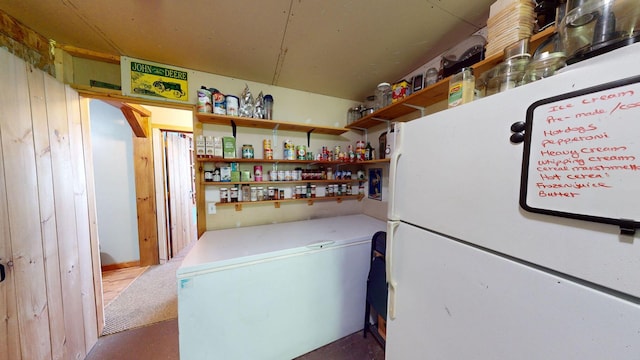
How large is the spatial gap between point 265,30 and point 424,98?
115 centimetres

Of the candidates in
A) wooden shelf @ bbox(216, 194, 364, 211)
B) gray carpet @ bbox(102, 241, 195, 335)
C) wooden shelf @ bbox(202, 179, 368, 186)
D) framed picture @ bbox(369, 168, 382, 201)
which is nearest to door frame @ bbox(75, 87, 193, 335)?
gray carpet @ bbox(102, 241, 195, 335)

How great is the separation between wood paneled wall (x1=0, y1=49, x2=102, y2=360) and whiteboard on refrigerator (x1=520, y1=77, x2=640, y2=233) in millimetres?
1983

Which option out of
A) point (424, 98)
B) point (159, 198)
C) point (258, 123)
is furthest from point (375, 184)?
point (159, 198)

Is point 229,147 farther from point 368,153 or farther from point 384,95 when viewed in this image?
point 384,95

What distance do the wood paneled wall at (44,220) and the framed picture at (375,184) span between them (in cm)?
236

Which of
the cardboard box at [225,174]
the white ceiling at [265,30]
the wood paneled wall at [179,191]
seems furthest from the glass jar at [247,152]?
the wood paneled wall at [179,191]

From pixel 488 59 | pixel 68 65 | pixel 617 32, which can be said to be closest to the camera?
pixel 617 32

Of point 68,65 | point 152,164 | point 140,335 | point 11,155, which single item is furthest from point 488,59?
point 152,164

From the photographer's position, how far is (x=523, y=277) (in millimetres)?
508

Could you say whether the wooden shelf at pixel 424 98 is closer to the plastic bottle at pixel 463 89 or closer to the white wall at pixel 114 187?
the plastic bottle at pixel 463 89

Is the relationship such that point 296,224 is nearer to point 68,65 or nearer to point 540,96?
point 540,96

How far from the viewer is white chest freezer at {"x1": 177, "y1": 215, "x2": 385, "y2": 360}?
3.69 feet

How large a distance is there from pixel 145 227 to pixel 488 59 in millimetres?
3722

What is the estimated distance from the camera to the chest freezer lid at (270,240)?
1.18 m
